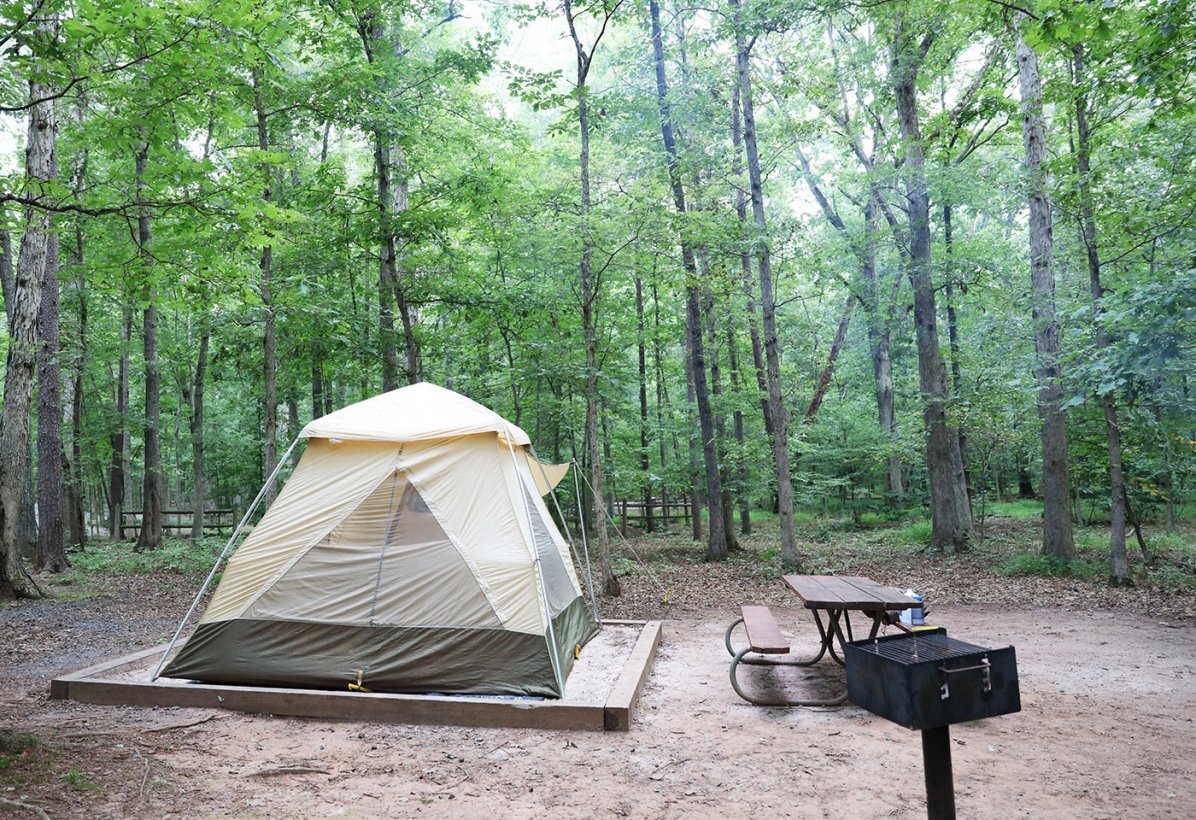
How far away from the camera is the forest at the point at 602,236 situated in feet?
18.2

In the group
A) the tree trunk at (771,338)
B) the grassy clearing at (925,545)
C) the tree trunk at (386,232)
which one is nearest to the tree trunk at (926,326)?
the grassy clearing at (925,545)

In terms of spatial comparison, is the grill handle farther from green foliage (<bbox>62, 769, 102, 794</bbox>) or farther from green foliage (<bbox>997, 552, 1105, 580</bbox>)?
green foliage (<bbox>997, 552, 1105, 580</bbox>)

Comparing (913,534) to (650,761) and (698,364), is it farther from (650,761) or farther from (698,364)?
(650,761)

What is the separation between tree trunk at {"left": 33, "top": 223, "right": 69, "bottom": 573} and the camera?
11327mm

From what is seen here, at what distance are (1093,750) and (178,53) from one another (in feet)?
23.7

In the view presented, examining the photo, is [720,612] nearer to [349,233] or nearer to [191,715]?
[191,715]

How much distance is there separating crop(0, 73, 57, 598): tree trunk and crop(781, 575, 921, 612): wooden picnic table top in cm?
917

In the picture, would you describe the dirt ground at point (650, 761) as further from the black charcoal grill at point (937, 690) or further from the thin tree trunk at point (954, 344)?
the thin tree trunk at point (954, 344)

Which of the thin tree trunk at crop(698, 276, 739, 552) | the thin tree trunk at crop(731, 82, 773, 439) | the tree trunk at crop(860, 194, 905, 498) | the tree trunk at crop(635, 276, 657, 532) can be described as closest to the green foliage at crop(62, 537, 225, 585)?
the tree trunk at crop(635, 276, 657, 532)

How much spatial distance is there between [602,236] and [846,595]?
587 centimetres

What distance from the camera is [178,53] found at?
4.78 m

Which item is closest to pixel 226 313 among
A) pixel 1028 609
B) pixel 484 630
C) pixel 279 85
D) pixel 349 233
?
pixel 349 233

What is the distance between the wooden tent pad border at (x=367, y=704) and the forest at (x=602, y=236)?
2938 mm

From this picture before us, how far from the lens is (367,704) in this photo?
16.8 feet
